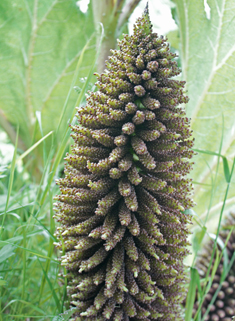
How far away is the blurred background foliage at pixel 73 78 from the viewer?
83 centimetres

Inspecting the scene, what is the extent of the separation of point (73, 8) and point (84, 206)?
32.1 inches

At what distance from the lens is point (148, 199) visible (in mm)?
531

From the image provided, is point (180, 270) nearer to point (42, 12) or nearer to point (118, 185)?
point (118, 185)

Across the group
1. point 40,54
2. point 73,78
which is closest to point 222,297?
point 73,78

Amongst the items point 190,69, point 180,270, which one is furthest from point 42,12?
point 180,270

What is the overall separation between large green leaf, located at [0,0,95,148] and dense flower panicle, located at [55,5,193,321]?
545 millimetres

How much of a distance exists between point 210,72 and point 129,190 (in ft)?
1.87

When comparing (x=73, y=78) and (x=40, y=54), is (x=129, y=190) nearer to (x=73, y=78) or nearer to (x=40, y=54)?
(x=73, y=78)

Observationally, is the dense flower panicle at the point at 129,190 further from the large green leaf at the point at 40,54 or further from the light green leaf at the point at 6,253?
the large green leaf at the point at 40,54

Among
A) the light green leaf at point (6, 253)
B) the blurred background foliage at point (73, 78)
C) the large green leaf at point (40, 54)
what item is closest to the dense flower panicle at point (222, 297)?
the blurred background foliage at point (73, 78)

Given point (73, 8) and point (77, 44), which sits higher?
point (73, 8)

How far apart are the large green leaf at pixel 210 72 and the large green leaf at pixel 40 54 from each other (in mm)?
365

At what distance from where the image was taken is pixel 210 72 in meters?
0.91

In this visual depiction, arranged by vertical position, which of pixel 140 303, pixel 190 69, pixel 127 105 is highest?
pixel 190 69
